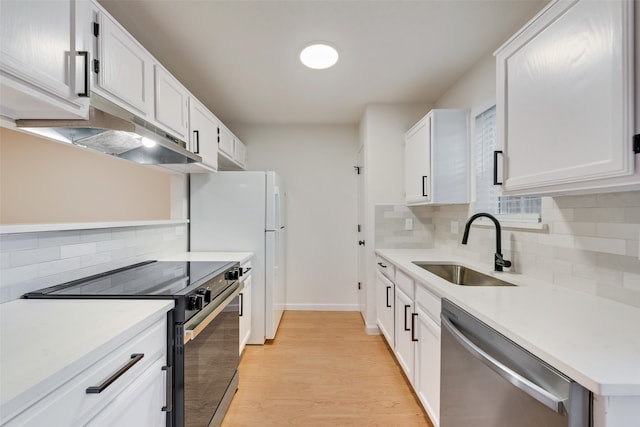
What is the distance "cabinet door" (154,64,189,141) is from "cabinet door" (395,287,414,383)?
1.91 metres

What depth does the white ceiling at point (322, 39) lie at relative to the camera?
5.37ft

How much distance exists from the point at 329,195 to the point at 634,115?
3003 mm

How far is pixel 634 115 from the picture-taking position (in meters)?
0.81

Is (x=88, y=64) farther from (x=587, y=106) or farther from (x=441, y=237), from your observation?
(x=441, y=237)

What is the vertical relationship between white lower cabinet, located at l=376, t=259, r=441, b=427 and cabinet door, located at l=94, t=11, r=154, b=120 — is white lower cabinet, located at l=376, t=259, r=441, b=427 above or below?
below

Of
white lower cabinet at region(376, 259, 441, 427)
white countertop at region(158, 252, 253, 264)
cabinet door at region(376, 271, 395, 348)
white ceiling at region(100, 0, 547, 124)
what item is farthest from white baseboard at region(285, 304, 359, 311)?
white ceiling at region(100, 0, 547, 124)

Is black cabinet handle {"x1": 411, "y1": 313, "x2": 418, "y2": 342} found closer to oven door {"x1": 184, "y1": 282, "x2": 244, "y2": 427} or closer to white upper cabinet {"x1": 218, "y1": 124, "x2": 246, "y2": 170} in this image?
oven door {"x1": 184, "y1": 282, "x2": 244, "y2": 427}

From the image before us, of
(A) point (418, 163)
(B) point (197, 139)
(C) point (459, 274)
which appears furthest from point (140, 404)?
(A) point (418, 163)

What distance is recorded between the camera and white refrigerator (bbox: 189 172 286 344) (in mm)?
2672

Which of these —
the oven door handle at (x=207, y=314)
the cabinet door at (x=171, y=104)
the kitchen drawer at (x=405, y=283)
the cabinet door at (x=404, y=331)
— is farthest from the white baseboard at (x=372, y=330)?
the cabinet door at (x=171, y=104)

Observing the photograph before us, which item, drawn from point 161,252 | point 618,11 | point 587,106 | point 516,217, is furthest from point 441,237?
point 161,252

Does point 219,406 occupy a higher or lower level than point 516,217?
lower

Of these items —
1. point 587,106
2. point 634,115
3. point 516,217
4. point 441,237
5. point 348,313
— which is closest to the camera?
point 634,115

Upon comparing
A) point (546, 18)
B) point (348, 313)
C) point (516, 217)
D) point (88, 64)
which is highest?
point (546, 18)
